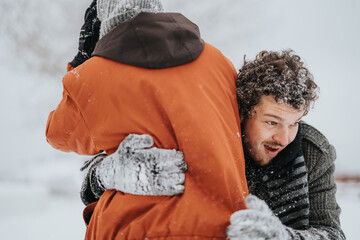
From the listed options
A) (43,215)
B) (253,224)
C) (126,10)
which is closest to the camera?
(253,224)

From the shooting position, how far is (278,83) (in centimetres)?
136

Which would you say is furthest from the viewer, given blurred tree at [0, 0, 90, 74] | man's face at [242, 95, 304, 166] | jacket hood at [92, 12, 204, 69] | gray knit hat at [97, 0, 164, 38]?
blurred tree at [0, 0, 90, 74]

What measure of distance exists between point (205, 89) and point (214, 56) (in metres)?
0.21

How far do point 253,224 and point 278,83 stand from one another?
662 millimetres

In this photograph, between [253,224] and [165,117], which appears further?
[165,117]

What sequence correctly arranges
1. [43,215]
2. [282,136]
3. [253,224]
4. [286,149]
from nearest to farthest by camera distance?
[253,224] → [282,136] → [286,149] → [43,215]

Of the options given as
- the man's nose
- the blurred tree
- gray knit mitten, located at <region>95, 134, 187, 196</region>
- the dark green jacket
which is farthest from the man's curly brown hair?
the blurred tree

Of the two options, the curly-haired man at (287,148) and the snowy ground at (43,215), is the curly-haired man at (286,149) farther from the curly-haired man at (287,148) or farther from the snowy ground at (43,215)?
the snowy ground at (43,215)

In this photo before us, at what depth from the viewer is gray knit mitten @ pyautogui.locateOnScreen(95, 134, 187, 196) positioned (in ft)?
3.47

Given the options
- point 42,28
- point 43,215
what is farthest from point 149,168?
point 42,28

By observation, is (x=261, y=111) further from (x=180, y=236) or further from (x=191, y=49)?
(x=180, y=236)

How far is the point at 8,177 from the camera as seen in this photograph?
19.6ft

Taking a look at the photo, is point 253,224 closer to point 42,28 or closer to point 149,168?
point 149,168

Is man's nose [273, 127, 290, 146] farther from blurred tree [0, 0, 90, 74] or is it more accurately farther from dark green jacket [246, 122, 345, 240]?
blurred tree [0, 0, 90, 74]
